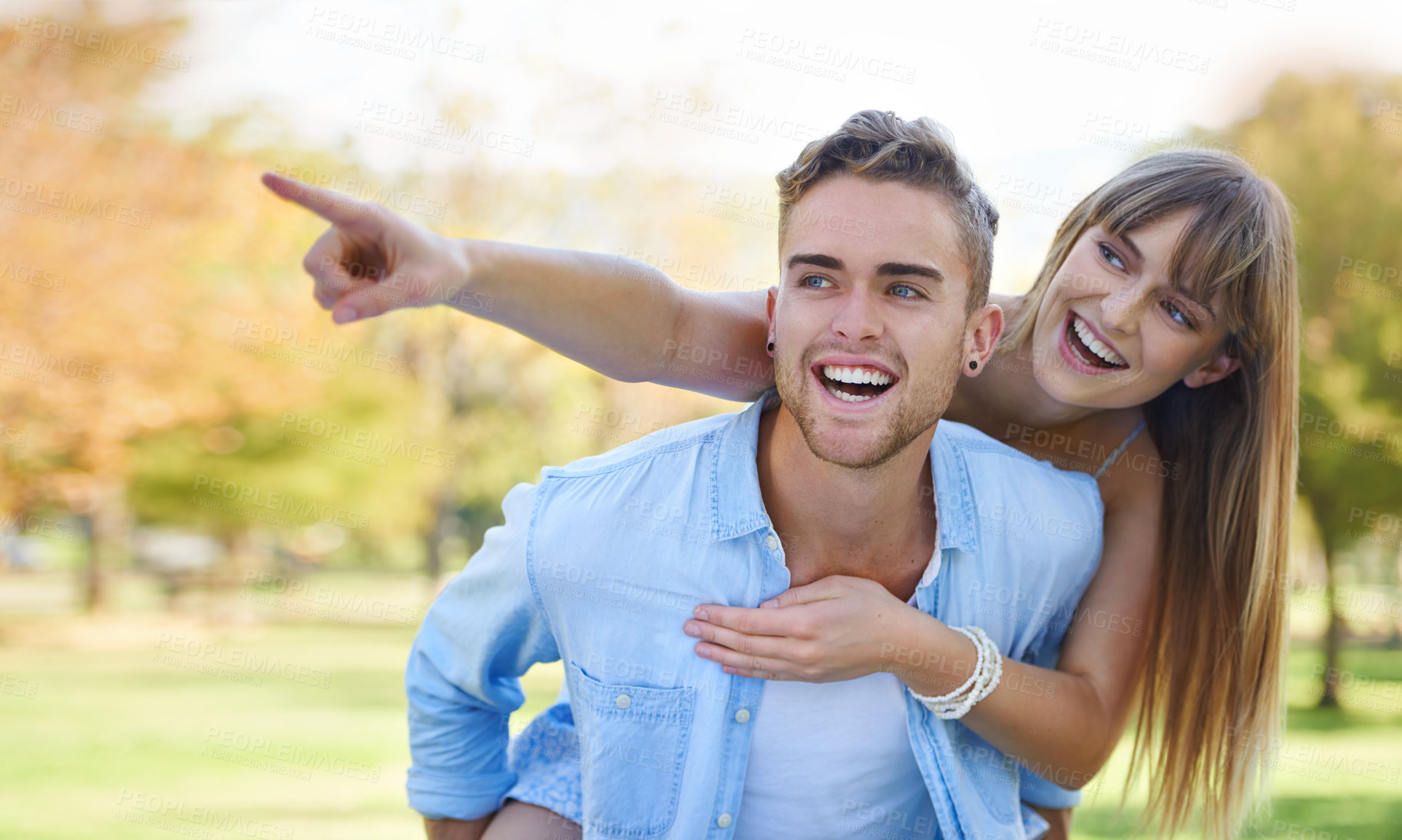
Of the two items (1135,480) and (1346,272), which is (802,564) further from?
(1346,272)

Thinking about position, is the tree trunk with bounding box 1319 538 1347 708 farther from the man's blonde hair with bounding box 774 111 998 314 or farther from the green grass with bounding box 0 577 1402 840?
the man's blonde hair with bounding box 774 111 998 314

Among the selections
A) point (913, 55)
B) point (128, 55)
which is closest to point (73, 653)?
point (128, 55)

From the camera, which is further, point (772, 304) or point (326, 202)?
point (772, 304)

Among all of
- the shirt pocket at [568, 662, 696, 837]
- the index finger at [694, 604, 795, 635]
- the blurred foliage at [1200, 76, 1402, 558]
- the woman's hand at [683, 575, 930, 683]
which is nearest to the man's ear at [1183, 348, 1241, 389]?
the woman's hand at [683, 575, 930, 683]

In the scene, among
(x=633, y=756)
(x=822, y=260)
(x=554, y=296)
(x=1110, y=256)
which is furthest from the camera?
(x=1110, y=256)

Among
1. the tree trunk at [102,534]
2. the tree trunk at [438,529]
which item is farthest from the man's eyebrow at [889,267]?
the tree trunk at [438,529]

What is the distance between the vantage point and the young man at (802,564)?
7.74 ft

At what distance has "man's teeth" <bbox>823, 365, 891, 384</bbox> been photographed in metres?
2.35

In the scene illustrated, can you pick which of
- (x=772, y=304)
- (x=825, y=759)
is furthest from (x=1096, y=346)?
(x=825, y=759)

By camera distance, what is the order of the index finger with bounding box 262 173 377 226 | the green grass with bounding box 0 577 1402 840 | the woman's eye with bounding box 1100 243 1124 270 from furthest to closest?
1. the green grass with bounding box 0 577 1402 840
2. the woman's eye with bounding box 1100 243 1124 270
3. the index finger with bounding box 262 173 377 226

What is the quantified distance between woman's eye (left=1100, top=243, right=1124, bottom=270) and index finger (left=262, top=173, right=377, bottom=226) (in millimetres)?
1980

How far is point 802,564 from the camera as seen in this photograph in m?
2.54

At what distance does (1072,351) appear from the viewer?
112 inches

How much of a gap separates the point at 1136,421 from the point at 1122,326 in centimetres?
48
